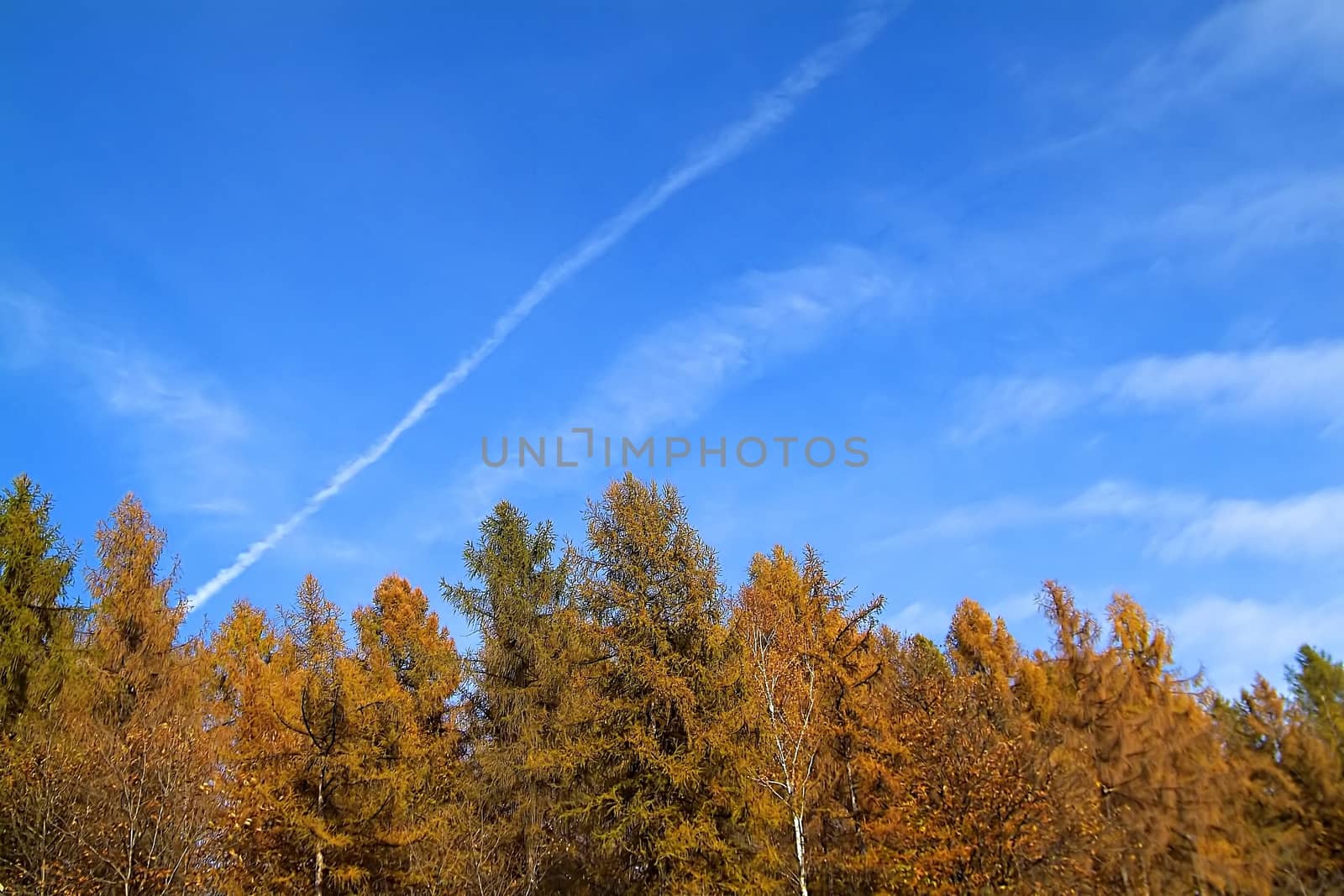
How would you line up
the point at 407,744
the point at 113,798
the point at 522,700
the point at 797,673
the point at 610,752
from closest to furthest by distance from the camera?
1. the point at 113,798
2. the point at 610,752
3. the point at 407,744
4. the point at 797,673
5. the point at 522,700

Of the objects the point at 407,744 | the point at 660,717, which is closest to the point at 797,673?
the point at 660,717

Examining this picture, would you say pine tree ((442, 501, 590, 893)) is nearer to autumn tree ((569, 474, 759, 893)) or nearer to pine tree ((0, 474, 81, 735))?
autumn tree ((569, 474, 759, 893))

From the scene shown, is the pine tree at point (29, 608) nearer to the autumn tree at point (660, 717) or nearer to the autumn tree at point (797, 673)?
the autumn tree at point (660, 717)

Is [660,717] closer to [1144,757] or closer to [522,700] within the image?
[522,700]

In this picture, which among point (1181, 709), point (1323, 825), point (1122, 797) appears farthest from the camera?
point (1323, 825)

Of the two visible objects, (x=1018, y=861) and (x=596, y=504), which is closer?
(x=1018, y=861)

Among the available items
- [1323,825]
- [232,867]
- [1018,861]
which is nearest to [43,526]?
[232,867]

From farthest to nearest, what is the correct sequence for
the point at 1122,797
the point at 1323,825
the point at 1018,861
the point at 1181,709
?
the point at 1323,825
the point at 1181,709
the point at 1122,797
the point at 1018,861

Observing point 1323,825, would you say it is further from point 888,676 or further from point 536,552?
point 536,552

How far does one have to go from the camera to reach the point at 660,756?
18953 millimetres

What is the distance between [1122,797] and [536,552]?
18.5 metres

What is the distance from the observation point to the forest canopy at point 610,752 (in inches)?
713

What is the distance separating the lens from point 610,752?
19734mm

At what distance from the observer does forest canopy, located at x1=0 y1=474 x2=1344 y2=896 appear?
18109 millimetres
